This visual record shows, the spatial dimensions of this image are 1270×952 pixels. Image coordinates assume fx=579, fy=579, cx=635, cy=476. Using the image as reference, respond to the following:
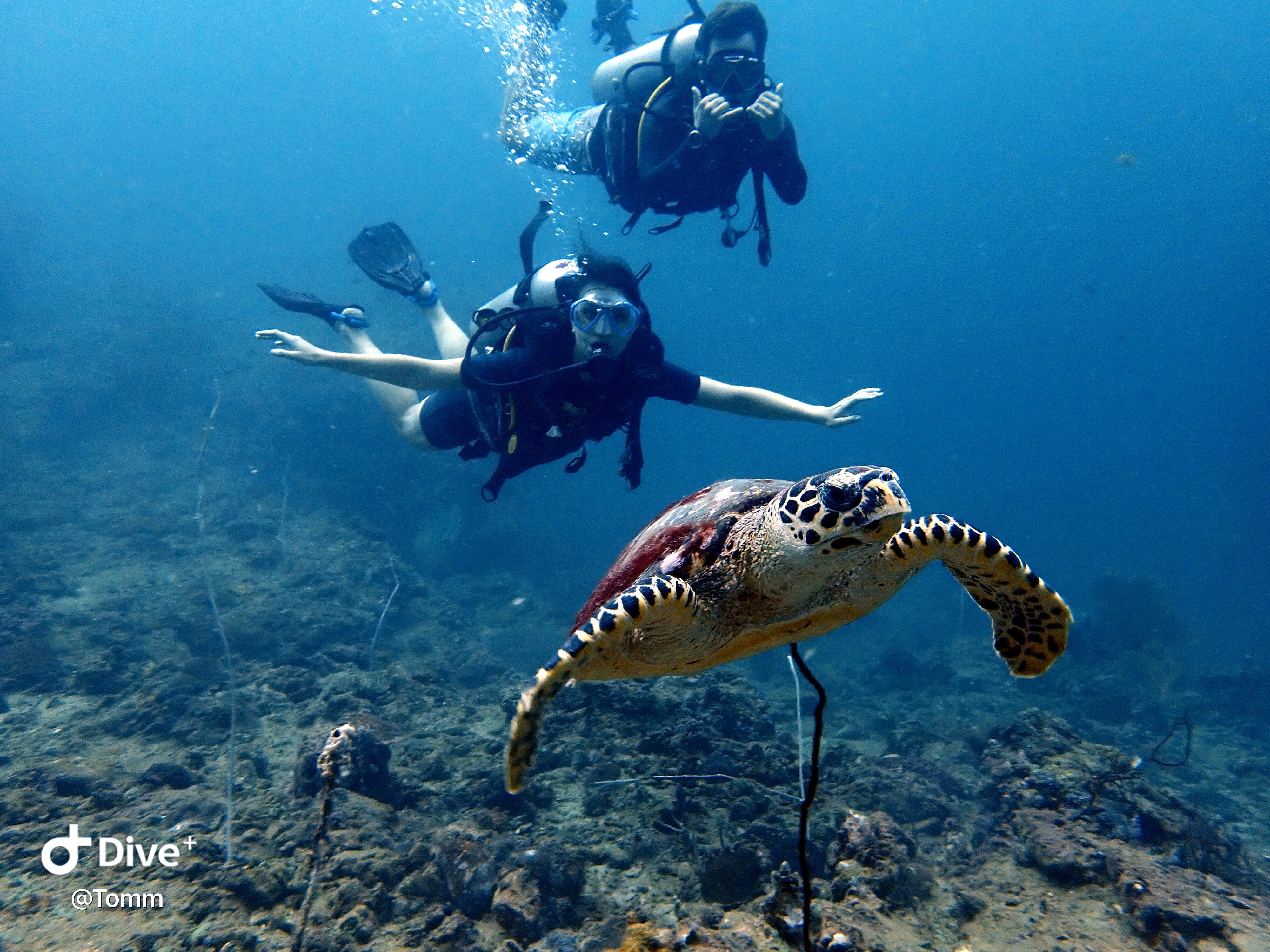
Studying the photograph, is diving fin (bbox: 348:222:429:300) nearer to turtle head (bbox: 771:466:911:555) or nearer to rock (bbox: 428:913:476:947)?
rock (bbox: 428:913:476:947)

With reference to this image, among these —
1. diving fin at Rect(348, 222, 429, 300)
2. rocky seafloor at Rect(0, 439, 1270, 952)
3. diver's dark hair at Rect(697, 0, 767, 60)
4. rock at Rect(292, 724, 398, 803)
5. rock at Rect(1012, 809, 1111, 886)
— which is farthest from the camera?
diving fin at Rect(348, 222, 429, 300)

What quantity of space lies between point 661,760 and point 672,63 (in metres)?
8.36

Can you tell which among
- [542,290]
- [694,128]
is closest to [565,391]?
[542,290]

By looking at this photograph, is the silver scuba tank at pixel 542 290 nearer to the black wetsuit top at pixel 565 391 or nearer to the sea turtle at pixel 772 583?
the black wetsuit top at pixel 565 391

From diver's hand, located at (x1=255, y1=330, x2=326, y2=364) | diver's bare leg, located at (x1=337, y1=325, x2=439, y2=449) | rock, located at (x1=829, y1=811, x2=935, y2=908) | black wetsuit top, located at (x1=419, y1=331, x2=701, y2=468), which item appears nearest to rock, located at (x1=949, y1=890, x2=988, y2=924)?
rock, located at (x1=829, y1=811, x2=935, y2=908)

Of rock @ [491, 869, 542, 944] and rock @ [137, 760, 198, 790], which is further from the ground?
rock @ [137, 760, 198, 790]

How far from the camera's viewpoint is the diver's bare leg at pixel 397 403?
7.62 metres

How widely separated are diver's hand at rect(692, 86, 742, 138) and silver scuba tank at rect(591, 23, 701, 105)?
0.98m

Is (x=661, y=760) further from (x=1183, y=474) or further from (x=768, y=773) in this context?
(x=1183, y=474)

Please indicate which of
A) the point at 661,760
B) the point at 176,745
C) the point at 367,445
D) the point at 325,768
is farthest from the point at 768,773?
the point at 367,445

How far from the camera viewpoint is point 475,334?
5586 mm

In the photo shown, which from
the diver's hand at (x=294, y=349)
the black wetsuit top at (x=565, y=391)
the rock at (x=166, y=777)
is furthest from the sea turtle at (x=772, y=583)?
the rock at (x=166, y=777)

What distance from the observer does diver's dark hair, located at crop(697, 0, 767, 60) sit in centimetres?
643

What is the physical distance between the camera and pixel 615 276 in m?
5.61
